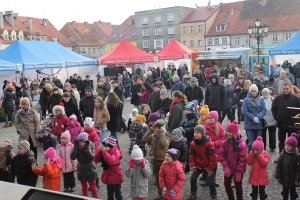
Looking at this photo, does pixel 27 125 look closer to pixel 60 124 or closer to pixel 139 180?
pixel 60 124

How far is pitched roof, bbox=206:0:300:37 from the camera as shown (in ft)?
151

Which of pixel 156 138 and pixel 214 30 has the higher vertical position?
pixel 214 30

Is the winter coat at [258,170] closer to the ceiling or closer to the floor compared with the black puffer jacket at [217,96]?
closer to the floor

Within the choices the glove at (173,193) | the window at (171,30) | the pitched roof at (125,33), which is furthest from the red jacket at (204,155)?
the pitched roof at (125,33)

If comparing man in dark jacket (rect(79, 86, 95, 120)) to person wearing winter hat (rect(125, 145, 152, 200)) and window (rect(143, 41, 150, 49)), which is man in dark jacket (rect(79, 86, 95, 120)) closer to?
person wearing winter hat (rect(125, 145, 152, 200))

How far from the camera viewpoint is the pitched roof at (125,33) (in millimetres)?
62344

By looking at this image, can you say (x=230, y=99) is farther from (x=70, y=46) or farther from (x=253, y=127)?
(x=70, y=46)

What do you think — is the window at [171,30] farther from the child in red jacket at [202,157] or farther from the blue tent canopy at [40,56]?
the child in red jacket at [202,157]

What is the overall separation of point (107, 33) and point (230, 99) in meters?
66.6

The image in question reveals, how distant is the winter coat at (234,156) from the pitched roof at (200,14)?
51.0 m

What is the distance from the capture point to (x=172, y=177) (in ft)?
16.0

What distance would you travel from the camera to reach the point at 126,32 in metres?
63.5

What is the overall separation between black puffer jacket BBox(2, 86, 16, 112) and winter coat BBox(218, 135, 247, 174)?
9.25m

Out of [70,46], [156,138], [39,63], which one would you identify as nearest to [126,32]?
[70,46]
